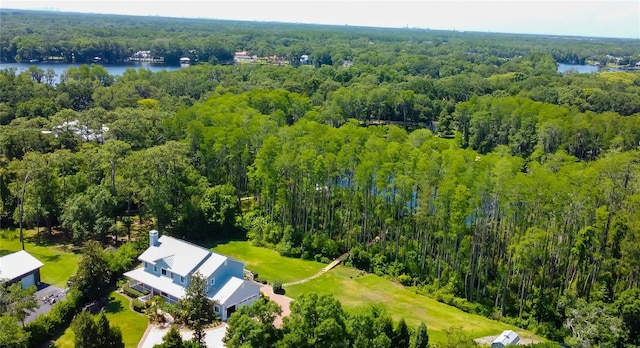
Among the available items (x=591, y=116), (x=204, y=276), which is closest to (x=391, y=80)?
(x=591, y=116)

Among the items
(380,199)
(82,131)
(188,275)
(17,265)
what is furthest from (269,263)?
(82,131)

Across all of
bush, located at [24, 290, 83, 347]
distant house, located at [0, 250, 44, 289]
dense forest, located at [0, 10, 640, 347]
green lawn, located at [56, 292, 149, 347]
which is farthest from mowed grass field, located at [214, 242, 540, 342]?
distant house, located at [0, 250, 44, 289]

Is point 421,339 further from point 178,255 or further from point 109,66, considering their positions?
point 109,66

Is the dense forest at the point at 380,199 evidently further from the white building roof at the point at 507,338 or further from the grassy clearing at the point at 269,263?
the white building roof at the point at 507,338

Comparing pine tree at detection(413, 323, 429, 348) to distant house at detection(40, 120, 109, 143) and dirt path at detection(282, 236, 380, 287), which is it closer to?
dirt path at detection(282, 236, 380, 287)

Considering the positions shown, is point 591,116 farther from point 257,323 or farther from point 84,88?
point 84,88

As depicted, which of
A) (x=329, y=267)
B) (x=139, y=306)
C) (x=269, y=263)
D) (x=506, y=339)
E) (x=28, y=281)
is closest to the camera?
(x=506, y=339)

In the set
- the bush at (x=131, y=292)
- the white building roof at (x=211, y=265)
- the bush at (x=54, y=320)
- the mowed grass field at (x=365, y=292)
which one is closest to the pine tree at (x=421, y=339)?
the mowed grass field at (x=365, y=292)
